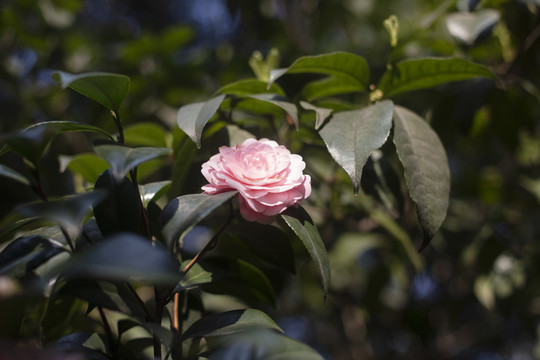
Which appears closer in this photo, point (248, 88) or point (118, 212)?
point (118, 212)

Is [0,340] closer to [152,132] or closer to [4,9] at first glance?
[152,132]

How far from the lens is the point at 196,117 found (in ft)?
2.33

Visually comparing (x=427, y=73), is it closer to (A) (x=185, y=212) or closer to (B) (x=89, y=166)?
(A) (x=185, y=212)

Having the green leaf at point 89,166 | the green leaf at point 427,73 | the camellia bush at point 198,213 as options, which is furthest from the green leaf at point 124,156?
the green leaf at point 427,73

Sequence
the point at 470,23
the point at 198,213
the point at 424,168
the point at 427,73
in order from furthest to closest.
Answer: the point at 470,23, the point at 427,73, the point at 424,168, the point at 198,213

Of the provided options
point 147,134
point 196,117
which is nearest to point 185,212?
point 196,117

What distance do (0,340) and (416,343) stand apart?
5.31ft

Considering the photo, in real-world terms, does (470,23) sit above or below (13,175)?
below

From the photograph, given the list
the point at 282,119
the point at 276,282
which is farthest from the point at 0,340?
the point at 282,119

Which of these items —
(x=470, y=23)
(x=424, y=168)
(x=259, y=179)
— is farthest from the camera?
(x=470, y=23)

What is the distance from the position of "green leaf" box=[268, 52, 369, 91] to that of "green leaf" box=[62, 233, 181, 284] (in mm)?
417

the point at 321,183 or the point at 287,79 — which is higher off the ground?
the point at 287,79

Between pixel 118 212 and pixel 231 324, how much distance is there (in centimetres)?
20

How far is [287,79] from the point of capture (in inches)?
42.8
